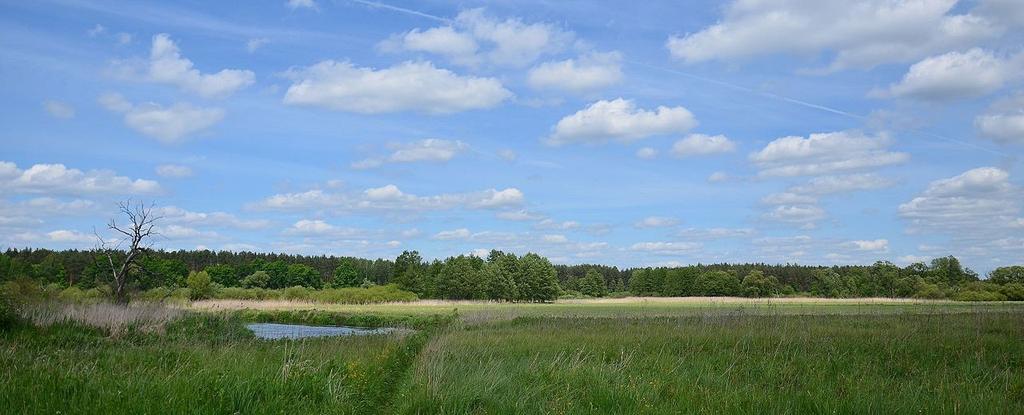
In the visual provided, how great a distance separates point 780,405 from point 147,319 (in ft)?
79.8

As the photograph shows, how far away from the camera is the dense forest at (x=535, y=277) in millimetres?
91250

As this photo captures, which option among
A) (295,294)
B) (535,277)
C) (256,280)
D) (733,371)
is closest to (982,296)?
(535,277)

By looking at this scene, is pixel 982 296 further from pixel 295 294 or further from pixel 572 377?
pixel 572 377

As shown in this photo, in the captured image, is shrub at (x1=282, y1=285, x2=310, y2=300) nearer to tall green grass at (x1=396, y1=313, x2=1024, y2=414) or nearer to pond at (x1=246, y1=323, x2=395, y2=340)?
pond at (x1=246, y1=323, x2=395, y2=340)

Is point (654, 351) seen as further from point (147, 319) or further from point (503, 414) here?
point (147, 319)

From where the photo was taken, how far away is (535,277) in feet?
349

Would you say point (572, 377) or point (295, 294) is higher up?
point (295, 294)

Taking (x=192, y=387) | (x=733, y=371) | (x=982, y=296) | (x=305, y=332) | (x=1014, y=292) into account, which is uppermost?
(x=1014, y=292)

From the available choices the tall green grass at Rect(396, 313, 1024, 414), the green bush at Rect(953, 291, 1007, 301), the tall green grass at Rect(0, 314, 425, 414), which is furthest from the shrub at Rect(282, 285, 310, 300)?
the green bush at Rect(953, 291, 1007, 301)

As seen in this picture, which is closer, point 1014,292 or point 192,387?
point 192,387

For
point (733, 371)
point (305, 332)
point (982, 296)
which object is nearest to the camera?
point (733, 371)

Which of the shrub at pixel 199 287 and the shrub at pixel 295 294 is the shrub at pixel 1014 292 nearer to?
the shrub at pixel 295 294

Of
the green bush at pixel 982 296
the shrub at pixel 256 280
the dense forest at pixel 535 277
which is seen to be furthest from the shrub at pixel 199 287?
the green bush at pixel 982 296

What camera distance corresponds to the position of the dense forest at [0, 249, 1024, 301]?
9125cm
